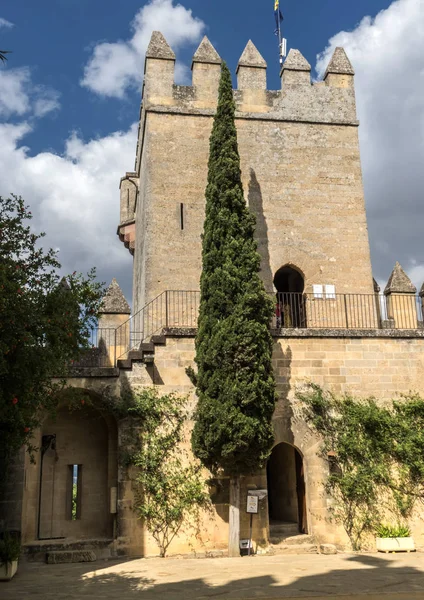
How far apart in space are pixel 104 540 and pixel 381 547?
6.28 m

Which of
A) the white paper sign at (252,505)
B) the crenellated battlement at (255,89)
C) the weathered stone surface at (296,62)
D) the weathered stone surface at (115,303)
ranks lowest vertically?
the white paper sign at (252,505)

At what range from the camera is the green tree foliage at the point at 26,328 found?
9.27 metres

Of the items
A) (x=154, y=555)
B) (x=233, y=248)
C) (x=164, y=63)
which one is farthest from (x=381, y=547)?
(x=164, y=63)

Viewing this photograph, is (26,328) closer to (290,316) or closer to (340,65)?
(290,316)

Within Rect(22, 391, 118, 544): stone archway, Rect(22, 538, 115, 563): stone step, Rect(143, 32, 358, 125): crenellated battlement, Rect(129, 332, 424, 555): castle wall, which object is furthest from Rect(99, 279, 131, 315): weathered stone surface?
Rect(143, 32, 358, 125): crenellated battlement

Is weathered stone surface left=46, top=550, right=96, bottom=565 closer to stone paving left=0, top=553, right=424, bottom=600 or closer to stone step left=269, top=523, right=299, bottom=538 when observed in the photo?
stone paving left=0, top=553, right=424, bottom=600

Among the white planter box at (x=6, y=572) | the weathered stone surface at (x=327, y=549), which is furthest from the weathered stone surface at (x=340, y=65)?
the white planter box at (x=6, y=572)

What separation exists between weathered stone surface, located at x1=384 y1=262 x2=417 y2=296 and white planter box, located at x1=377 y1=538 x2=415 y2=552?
637cm

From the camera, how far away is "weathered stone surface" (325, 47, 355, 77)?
19.9 meters

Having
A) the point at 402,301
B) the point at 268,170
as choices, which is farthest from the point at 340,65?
the point at 402,301

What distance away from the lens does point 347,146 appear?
63.6ft

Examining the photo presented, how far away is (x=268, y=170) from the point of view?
18750 millimetres

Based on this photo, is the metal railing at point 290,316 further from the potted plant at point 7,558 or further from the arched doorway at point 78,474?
the potted plant at point 7,558

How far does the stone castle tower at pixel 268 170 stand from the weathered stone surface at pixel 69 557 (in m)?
6.70
